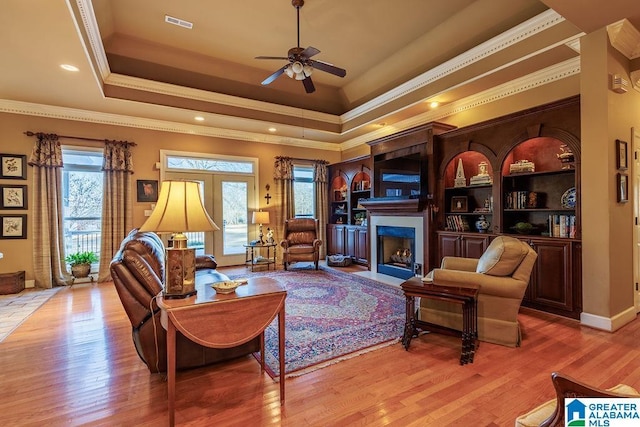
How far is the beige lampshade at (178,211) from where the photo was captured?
1.82 m

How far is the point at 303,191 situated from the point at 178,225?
5.80 meters

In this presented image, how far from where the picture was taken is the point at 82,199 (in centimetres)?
544

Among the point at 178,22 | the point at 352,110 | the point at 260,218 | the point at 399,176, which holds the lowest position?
the point at 260,218

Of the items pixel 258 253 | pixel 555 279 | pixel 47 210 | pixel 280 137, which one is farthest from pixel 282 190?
pixel 555 279

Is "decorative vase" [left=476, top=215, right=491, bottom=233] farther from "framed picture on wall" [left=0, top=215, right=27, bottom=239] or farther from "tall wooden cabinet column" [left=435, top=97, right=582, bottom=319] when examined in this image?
"framed picture on wall" [left=0, top=215, right=27, bottom=239]

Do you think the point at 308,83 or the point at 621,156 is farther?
the point at 308,83

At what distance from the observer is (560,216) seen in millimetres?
3584

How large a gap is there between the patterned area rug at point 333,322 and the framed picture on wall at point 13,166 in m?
4.61

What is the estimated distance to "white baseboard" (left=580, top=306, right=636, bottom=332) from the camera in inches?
117

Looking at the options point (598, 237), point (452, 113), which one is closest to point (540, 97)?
point (452, 113)

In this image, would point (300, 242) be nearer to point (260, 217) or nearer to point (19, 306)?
point (260, 217)

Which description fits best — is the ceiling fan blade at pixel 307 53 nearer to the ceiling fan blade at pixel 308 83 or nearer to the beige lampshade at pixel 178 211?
the ceiling fan blade at pixel 308 83

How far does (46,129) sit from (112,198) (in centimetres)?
146

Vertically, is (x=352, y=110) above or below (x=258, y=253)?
above
